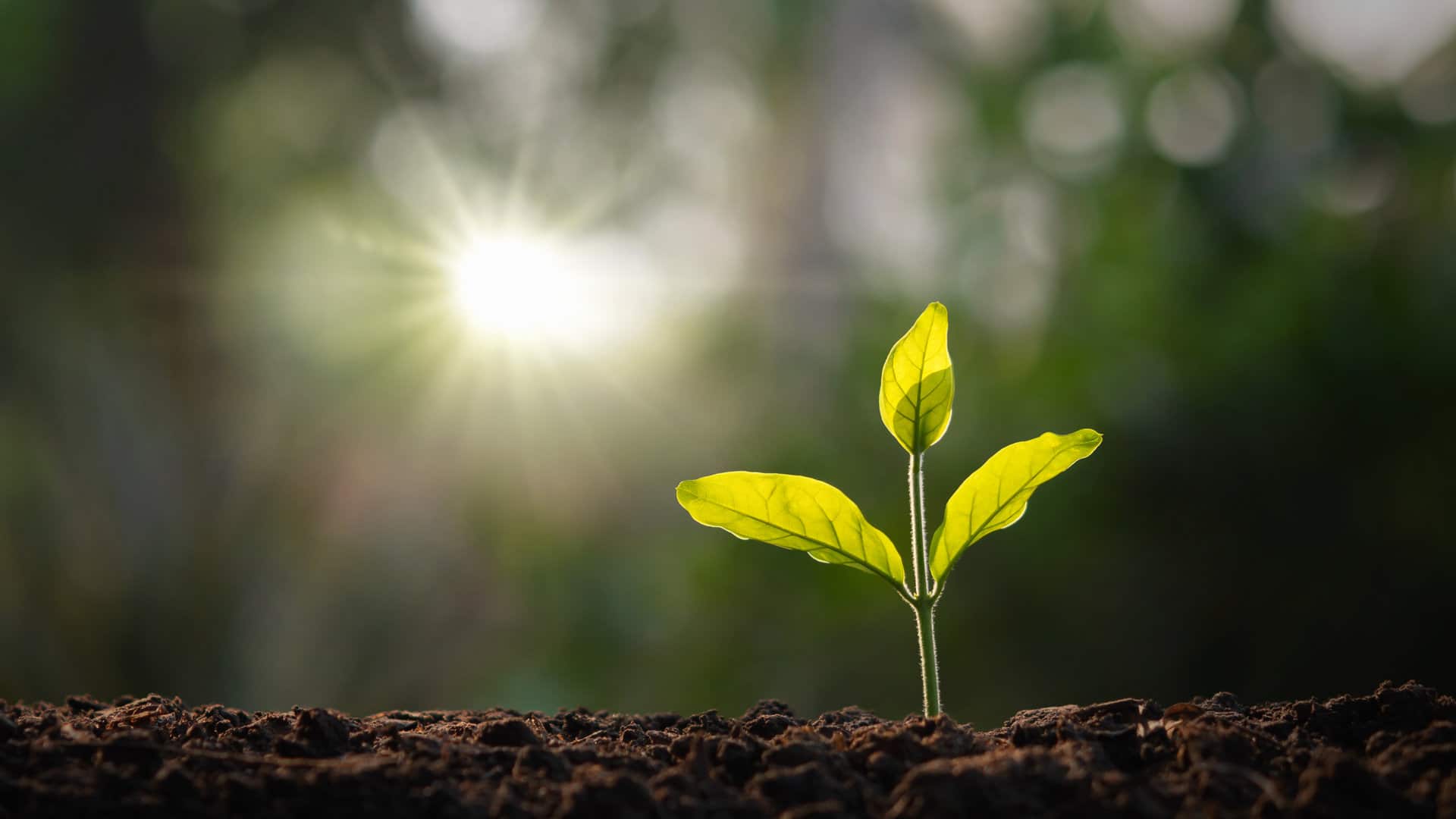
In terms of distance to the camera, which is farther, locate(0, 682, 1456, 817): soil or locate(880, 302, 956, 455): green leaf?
locate(880, 302, 956, 455): green leaf

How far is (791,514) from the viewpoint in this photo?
949 millimetres

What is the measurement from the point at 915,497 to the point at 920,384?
11 cm

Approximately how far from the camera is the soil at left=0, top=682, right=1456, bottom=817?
2.29ft

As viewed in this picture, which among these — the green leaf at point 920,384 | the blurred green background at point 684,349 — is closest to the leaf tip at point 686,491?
the green leaf at point 920,384

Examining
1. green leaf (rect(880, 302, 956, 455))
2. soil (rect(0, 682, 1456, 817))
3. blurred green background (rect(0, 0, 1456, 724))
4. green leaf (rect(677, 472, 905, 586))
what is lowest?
soil (rect(0, 682, 1456, 817))

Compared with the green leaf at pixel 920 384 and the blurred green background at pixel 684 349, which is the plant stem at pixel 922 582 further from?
the blurred green background at pixel 684 349

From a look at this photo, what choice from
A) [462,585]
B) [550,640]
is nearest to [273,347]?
[462,585]

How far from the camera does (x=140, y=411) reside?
4.17m

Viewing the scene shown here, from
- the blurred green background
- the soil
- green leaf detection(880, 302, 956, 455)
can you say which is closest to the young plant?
green leaf detection(880, 302, 956, 455)

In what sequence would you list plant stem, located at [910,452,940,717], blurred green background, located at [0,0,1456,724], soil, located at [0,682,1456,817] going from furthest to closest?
blurred green background, located at [0,0,1456,724]
plant stem, located at [910,452,940,717]
soil, located at [0,682,1456,817]

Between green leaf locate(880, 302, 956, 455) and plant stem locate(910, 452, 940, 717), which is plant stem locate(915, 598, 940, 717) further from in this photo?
green leaf locate(880, 302, 956, 455)

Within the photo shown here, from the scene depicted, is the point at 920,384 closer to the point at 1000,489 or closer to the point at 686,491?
the point at 1000,489

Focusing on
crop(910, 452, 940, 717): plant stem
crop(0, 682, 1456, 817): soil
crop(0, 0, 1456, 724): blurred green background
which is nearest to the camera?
crop(0, 682, 1456, 817): soil

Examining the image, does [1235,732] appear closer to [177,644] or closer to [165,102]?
[177,644]
